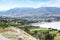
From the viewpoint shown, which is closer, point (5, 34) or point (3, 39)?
point (3, 39)

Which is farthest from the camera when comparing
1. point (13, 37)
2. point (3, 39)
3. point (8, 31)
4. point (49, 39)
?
point (49, 39)

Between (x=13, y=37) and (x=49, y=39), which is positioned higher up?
(x=13, y=37)

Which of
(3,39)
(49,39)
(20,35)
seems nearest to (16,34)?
(20,35)

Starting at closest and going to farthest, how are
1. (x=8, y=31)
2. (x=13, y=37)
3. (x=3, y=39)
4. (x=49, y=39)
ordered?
(x=3, y=39)
(x=13, y=37)
(x=8, y=31)
(x=49, y=39)

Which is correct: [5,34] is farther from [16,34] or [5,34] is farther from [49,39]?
[49,39]

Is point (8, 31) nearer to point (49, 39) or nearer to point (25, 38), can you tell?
point (25, 38)

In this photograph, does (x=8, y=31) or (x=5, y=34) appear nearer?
(x=5, y=34)

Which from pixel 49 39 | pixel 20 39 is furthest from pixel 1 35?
pixel 49 39

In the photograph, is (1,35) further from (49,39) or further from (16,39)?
(49,39)
